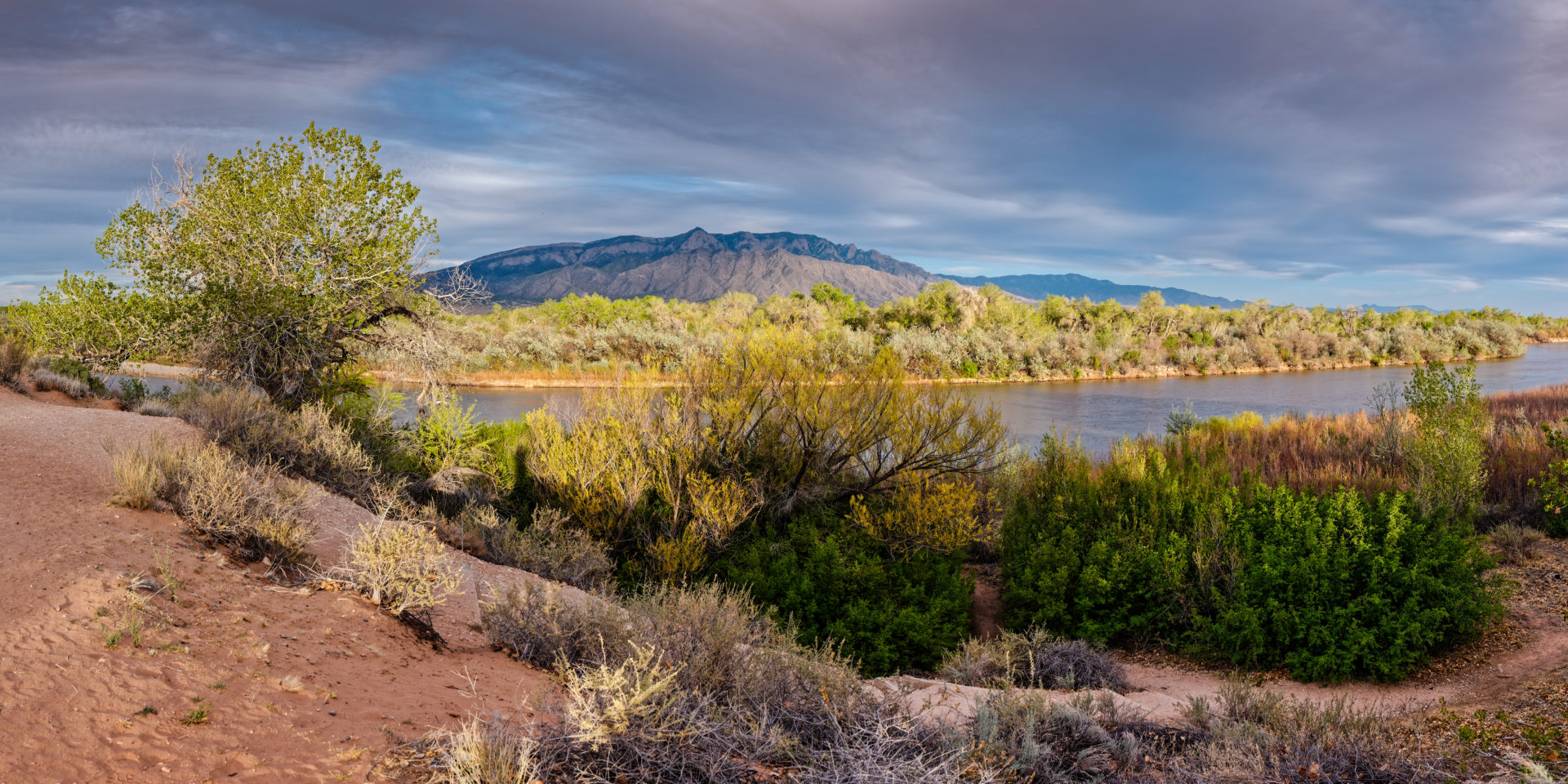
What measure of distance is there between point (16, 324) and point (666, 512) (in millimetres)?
11617

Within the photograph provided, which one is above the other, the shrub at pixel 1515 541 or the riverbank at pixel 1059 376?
the riverbank at pixel 1059 376

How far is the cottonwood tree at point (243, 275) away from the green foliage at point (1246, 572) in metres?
11.5

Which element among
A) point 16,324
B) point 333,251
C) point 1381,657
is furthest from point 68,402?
point 1381,657

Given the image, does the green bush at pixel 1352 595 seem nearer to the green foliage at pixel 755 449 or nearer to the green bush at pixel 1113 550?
the green bush at pixel 1113 550

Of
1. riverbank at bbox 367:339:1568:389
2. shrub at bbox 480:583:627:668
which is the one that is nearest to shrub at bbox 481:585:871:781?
shrub at bbox 480:583:627:668

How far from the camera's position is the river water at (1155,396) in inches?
994

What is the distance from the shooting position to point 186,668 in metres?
3.89

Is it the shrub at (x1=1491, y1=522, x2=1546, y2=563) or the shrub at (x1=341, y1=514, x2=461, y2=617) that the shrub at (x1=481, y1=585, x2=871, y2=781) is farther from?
the shrub at (x1=1491, y1=522, x2=1546, y2=563)

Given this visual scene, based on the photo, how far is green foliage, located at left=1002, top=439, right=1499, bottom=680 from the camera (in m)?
7.47

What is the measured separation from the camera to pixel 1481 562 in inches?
307

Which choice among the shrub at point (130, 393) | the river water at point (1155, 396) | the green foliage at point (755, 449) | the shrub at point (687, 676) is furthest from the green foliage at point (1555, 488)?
the shrub at point (130, 393)

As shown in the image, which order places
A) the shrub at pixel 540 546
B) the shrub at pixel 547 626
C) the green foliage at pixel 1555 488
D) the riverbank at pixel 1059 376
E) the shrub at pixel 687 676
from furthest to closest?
the riverbank at pixel 1059 376, the shrub at pixel 540 546, the green foliage at pixel 1555 488, the shrub at pixel 547 626, the shrub at pixel 687 676

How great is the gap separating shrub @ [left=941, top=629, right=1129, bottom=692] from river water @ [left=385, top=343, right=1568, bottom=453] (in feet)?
44.1

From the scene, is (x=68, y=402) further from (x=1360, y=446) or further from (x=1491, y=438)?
(x=1491, y=438)
